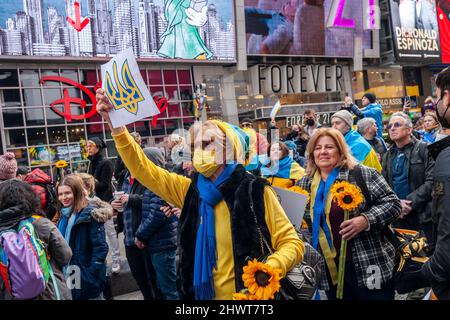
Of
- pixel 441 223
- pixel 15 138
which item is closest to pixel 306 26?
pixel 15 138

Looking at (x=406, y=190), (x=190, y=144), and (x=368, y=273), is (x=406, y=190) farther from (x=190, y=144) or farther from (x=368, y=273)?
(x=190, y=144)

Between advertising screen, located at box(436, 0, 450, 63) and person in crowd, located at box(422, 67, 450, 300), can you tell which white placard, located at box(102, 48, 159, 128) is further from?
advertising screen, located at box(436, 0, 450, 63)

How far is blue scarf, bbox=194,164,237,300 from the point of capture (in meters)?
2.47

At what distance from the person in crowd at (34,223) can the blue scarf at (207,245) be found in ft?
4.31

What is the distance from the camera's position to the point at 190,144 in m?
2.67

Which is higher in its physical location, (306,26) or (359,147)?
(306,26)

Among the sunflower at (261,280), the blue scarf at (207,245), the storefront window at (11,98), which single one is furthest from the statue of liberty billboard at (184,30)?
the sunflower at (261,280)

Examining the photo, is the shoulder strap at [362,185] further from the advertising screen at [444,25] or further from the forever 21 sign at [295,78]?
the advertising screen at [444,25]

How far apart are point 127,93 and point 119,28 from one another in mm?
15101

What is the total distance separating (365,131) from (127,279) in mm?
4264

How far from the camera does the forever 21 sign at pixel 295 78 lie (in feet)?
69.3

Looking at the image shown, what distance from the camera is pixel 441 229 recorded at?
1.99 meters

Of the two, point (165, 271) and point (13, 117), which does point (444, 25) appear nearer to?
point (13, 117)

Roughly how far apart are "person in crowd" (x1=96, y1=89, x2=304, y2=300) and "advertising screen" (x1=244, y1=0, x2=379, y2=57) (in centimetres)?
1825
